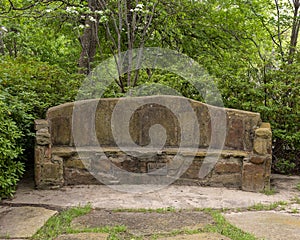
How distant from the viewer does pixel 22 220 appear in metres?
2.89

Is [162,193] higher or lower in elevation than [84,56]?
lower

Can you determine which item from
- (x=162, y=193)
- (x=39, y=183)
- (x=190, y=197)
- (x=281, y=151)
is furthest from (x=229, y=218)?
(x=281, y=151)

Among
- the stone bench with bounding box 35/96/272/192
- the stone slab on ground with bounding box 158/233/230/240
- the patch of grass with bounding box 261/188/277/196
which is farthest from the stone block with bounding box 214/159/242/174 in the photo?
the stone slab on ground with bounding box 158/233/230/240

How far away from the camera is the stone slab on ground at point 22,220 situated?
2.62 metres

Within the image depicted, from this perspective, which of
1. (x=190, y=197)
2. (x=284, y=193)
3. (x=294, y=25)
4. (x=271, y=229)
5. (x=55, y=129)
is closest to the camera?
(x=271, y=229)

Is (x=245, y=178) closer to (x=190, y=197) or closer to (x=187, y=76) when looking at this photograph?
(x=190, y=197)

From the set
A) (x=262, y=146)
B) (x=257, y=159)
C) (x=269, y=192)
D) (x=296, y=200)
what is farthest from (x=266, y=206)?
(x=262, y=146)

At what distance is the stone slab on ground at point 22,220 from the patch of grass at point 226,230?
4.19ft

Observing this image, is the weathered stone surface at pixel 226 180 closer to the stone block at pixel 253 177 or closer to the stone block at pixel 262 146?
the stone block at pixel 253 177

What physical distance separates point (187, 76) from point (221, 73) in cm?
58

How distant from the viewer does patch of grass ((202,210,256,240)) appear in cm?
258

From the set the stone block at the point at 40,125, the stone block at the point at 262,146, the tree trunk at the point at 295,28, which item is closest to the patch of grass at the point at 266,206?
the stone block at the point at 262,146

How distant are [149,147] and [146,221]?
5.12 ft

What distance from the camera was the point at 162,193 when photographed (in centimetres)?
387
